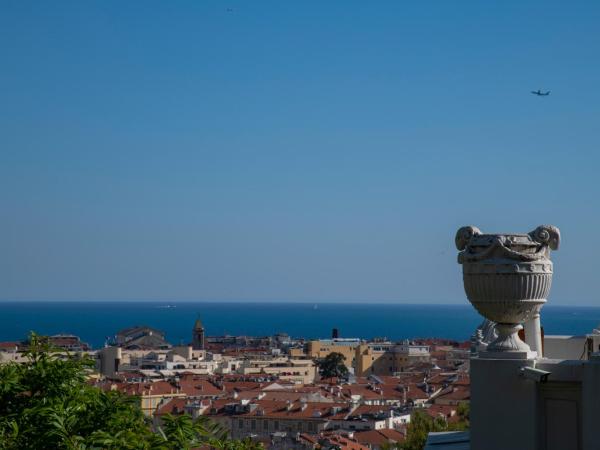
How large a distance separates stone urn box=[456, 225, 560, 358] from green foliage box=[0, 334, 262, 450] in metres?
2.55

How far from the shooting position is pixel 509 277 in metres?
5.74

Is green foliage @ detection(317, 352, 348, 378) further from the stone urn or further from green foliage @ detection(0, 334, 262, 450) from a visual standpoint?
the stone urn

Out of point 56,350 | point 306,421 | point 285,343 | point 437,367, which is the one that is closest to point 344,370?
point 437,367

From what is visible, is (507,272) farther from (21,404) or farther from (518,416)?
(21,404)

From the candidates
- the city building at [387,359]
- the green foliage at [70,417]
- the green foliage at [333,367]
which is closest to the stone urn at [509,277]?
the green foliage at [70,417]

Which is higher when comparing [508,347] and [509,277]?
[509,277]

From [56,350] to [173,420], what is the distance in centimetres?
310

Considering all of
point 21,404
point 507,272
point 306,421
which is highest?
point 507,272

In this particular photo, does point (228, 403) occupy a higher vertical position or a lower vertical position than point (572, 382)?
lower

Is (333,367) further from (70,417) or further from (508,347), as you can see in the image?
(508,347)

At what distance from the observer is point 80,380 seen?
10.4m

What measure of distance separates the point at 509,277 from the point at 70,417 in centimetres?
380

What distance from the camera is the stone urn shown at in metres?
5.73

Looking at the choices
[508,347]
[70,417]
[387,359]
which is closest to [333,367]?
[387,359]
